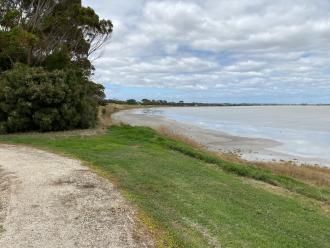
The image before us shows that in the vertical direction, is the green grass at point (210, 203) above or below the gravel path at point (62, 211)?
below

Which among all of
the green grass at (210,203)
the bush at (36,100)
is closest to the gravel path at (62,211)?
the green grass at (210,203)

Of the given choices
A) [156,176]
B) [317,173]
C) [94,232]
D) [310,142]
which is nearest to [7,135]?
[156,176]

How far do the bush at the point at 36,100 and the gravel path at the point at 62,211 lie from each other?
37.7 ft

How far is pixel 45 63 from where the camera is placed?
2950 centimetres

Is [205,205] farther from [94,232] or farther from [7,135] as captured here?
[7,135]

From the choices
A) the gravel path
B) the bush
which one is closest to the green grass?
the gravel path

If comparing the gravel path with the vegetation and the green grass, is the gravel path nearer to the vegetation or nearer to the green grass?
the green grass

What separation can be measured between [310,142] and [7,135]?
2513 cm

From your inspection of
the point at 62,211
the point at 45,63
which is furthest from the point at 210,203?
the point at 45,63

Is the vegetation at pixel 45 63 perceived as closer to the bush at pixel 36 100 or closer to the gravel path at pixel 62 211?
the bush at pixel 36 100

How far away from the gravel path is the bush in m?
11.5

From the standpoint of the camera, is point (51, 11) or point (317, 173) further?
point (51, 11)

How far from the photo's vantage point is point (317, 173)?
68.2ft

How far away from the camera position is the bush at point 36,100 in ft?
78.4
